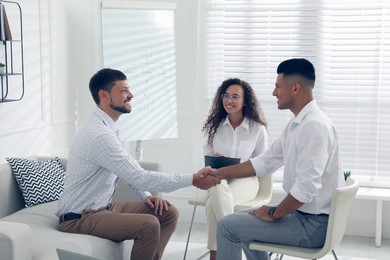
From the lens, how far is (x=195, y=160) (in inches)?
224

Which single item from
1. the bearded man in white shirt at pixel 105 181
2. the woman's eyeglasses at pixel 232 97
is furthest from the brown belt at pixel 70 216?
the woman's eyeglasses at pixel 232 97

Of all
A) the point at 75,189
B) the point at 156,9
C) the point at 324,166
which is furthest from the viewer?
the point at 156,9

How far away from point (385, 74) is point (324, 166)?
2.32 meters

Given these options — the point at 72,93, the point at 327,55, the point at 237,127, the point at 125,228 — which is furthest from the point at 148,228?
the point at 327,55

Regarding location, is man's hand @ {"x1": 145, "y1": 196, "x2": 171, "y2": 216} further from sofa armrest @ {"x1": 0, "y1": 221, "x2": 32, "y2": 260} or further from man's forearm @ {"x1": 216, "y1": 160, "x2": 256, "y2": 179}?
sofa armrest @ {"x1": 0, "y1": 221, "x2": 32, "y2": 260}

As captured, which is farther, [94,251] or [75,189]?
[75,189]

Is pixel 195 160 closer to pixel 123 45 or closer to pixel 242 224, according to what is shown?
pixel 123 45

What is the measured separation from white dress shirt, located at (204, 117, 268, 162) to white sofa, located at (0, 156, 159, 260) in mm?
562

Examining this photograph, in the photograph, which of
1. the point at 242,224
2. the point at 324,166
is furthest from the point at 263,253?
the point at 324,166

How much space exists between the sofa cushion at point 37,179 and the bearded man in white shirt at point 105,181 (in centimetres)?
48

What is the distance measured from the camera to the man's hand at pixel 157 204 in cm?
393

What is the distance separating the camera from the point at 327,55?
5.32 m

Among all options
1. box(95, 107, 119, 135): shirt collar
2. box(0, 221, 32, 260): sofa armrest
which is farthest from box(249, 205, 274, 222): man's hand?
box(0, 221, 32, 260): sofa armrest

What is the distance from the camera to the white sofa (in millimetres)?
3053
